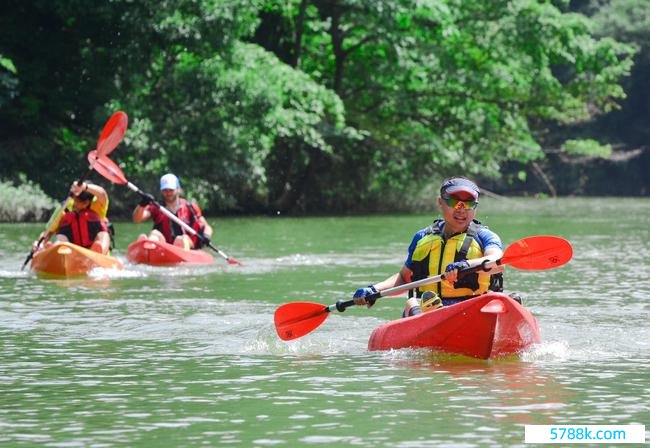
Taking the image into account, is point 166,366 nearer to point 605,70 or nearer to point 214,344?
point 214,344

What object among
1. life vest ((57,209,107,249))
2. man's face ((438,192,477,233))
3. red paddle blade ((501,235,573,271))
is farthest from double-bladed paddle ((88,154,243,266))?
red paddle blade ((501,235,573,271))

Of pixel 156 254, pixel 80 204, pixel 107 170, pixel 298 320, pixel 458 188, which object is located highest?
pixel 107 170

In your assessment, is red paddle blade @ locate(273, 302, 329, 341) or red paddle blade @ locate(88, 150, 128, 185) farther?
red paddle blade @ locate(88, 150, 128, 185)

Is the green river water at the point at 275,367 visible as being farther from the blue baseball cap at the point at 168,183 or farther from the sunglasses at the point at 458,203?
the blue baseball cap at the point at 168,183

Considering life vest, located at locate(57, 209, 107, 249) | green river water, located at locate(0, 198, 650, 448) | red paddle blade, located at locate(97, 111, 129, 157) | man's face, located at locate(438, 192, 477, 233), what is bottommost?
green river water, located at locate(0, 198, 650, 448)

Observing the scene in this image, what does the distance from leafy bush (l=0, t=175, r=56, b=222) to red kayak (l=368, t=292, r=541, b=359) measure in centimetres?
1839

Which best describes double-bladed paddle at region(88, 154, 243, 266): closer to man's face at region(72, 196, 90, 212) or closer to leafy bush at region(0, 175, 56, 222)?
man's face at region(72, 196, 90, 212)

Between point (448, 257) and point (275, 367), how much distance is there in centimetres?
133

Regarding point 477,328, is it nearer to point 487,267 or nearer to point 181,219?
point 487,267

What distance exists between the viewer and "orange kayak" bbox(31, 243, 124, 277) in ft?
50.7

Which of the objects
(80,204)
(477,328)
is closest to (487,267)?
(477,328)

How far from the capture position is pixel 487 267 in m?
8.99

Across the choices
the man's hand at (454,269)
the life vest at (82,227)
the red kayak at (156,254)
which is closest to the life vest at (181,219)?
the red kayak at (156,254)

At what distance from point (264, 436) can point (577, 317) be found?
5435 mm
